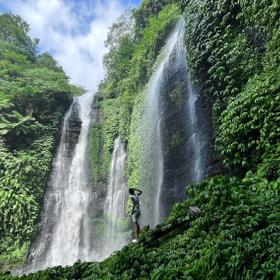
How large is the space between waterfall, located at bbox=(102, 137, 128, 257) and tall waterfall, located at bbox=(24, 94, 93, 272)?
36.9 inches

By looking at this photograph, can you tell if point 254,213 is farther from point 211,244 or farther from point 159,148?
point 159,148

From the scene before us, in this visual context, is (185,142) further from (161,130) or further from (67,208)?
(67,208)

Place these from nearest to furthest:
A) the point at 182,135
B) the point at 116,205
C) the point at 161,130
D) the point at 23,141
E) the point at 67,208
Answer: the point at 182,135 < the point at 161,130 < the point at 116,205 < the point at 67,208 < the point at 23,141

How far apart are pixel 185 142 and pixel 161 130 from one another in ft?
6.87

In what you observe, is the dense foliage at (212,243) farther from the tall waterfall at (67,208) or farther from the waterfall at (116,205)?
the tall waterfall at (67,208)

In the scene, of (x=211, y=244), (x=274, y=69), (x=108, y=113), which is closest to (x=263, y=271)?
(x=211, y=244)

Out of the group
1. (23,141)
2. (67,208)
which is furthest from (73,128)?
(67,208)

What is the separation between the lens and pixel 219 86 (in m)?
11.4

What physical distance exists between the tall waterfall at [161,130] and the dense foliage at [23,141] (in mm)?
6090

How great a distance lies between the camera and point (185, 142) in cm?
1292

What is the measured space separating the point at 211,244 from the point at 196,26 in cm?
959

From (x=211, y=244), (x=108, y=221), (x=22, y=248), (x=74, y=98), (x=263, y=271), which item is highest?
(x=74, y=98)

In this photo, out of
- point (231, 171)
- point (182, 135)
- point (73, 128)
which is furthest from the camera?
point (73, 128)

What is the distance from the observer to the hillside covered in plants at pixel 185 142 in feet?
17.9
